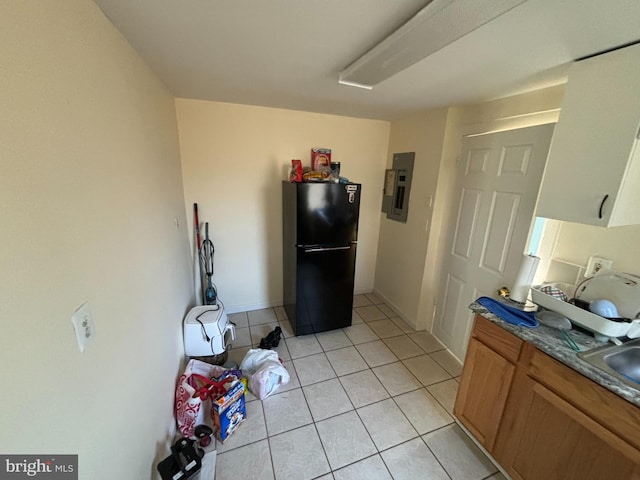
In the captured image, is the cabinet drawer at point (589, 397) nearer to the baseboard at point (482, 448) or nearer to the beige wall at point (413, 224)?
the baseboard at point (482, 448)

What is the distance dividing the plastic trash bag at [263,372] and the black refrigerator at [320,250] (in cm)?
52

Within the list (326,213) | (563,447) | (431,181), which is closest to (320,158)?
(326,213)

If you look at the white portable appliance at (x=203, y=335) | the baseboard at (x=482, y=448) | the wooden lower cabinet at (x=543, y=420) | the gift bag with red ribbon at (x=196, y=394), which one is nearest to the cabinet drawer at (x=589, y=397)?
the wooden lower cabinet at (x=543, y=420)

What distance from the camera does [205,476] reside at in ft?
4.37

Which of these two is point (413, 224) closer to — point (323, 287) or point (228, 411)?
point (323, 287)

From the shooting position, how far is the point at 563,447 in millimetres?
1110

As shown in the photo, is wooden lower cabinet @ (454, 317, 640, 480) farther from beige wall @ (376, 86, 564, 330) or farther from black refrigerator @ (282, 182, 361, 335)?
black refrigerator @ (282, 182, 361, 335)

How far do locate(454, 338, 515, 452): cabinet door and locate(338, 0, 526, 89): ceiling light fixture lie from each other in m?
1.58

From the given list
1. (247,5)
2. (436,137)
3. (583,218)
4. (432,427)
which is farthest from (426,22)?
(432,427)

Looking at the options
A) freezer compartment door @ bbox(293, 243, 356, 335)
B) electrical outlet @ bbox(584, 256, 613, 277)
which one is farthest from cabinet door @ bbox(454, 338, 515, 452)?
freezer compartment door @ bbox(293, 243, 356, 335)

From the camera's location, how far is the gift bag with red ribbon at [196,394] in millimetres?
1539

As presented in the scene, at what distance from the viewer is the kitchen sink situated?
110 centimetres

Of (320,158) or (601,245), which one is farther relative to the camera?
(320,158)

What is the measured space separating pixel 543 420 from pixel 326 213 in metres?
1.86
